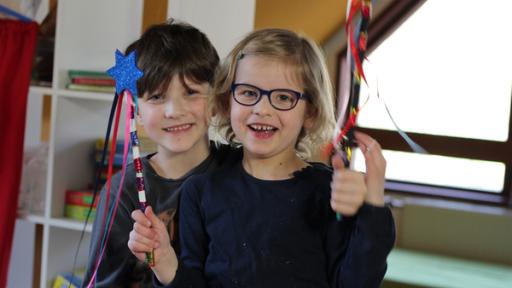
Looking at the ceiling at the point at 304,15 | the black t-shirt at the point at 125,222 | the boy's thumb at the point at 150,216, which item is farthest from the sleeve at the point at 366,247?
the ceiling at the point at 304,15

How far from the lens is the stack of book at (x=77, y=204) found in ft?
7.04

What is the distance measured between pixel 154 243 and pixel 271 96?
0.32 meters

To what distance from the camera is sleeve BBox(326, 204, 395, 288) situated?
0.89 m

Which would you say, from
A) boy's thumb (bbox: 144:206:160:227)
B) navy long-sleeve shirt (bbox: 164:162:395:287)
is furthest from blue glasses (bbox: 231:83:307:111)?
boy's thumb (bbox: 144:206:160:227)

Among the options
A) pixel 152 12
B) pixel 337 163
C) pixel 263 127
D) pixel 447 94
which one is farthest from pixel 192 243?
pixel 447 94

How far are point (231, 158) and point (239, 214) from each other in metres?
0.20

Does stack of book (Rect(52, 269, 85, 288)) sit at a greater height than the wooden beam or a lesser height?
lesser

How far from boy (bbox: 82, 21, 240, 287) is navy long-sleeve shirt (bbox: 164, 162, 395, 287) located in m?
0.16

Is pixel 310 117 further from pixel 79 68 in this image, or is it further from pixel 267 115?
pixel 79 68

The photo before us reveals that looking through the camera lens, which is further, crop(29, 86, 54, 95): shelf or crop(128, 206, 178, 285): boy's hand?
crop(29, 86, 54, 95): shelf

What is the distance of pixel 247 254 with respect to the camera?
1.02m

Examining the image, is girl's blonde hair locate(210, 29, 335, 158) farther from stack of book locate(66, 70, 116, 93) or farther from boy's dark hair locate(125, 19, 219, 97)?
stack of book locate(66, 70, 116, 93)

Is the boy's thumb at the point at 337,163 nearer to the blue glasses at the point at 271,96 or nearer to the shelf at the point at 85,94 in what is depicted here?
the blue glasses at the point at 271,96

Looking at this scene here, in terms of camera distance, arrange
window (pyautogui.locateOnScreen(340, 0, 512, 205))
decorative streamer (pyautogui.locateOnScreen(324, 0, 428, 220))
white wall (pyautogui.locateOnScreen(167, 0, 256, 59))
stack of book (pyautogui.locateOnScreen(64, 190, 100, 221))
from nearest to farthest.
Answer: decorative streamer (pyautogui.locateOnScreen(324, 0, 428, 220)), white wall (pyautogui.locateOnScreen(167, 0, 256, 59)), stack of book (pyautogui.locateOnScreen(64, 190, 100, 221)), window (pyautogui.locateOnScreen(340, 0, 512, 205))
